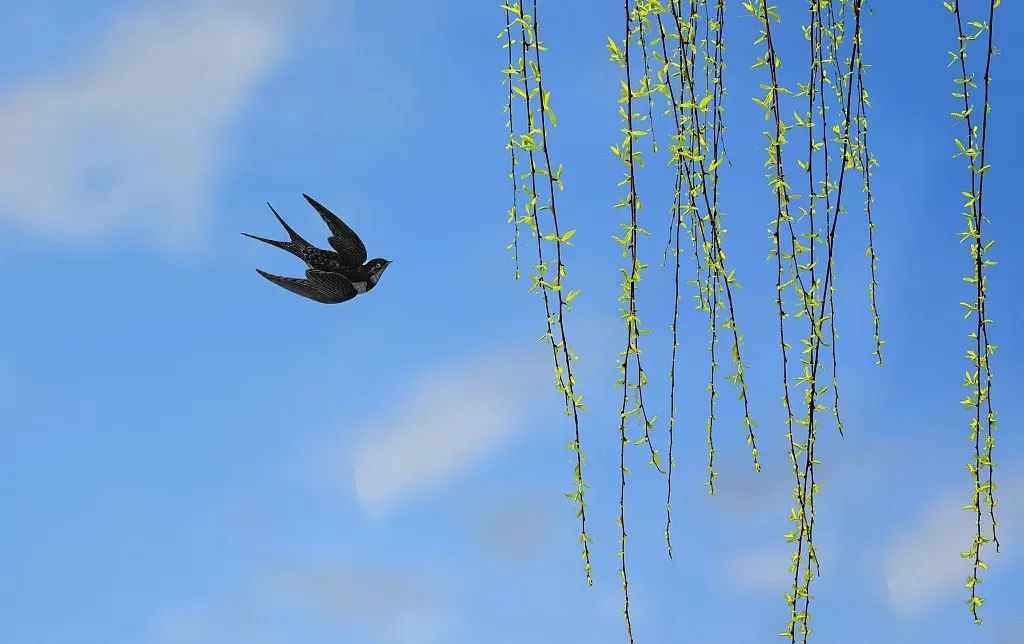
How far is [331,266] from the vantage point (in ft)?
10.0

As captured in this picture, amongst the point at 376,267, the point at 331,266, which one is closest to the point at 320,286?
the point at 331,266

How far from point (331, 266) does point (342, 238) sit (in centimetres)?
9

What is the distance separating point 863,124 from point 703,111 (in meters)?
0.54

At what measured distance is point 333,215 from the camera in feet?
9.97

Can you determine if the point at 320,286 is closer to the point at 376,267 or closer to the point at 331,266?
the point at 331,266

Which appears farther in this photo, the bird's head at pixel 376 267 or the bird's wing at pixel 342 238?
the bird's head at pixel 376 267

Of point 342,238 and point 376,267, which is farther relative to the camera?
point 376,267

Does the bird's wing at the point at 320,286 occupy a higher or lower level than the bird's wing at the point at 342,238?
lower

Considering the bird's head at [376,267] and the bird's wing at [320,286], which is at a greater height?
the bird's head at [376,267]

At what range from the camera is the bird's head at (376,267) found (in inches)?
124

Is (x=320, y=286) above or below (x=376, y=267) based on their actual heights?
below

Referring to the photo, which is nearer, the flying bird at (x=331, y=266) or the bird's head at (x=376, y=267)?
the flying bird at (x=331, y=266)

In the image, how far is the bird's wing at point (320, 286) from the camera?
3008mm

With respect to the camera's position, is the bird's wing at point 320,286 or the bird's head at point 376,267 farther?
the bird's head at point 376,267
